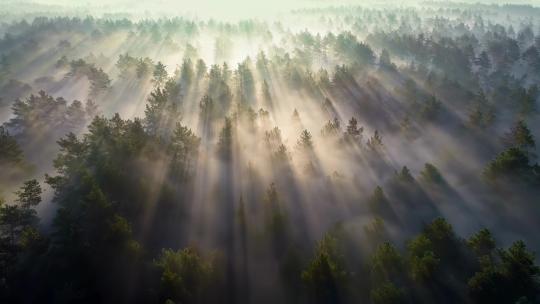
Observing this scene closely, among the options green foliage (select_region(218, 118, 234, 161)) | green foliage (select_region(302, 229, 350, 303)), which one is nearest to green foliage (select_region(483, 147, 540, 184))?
green foliage (select_region(302, 229, 350, 303))

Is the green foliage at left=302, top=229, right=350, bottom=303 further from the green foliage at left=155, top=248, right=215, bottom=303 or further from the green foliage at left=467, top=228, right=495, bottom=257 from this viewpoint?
the green foliage at left=467, top=228, right=495, bottom=257

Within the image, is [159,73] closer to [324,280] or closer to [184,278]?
[184,278]

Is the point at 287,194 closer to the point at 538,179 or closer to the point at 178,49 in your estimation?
the point at 538,179

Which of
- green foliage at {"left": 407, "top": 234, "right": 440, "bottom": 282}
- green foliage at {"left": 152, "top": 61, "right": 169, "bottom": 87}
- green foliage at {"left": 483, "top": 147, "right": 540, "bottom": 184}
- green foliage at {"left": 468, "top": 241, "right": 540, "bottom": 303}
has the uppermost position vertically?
green foliage at {"left": 152, "top": 61, "right": 169, "bottom": 87}

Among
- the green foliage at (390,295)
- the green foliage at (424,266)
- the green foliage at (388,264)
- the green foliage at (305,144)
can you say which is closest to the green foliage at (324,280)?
the green foliage at (390,295)

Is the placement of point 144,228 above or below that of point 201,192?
below

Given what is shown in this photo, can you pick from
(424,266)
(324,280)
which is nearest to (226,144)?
(324,280)

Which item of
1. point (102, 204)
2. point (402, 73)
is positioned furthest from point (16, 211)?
point (402, 73)

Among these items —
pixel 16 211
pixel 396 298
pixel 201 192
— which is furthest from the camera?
pixel 201 192
